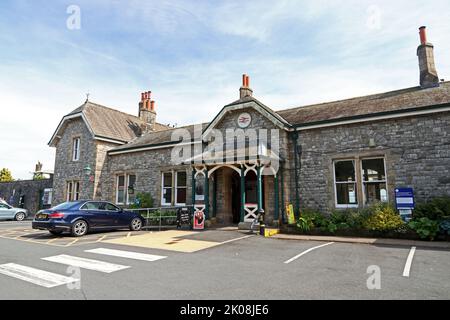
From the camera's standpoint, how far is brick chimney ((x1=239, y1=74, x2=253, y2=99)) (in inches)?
614

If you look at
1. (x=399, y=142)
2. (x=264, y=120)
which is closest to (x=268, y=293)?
(x=399, y=142)

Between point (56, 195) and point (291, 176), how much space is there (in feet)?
56.7

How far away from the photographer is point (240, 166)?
1245 cm

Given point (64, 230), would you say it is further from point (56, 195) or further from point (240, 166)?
point (56, 195)

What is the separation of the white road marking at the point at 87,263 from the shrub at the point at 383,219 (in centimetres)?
804

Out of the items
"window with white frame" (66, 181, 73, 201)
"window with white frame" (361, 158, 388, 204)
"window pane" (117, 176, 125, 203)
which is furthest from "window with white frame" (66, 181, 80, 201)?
"window with white frame" (361, 158, 388, 204)

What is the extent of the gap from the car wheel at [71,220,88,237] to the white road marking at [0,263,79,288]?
13.8ft

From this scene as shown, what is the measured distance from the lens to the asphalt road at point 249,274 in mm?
4469

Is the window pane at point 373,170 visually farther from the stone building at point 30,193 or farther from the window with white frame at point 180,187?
the stone building at point 30,193

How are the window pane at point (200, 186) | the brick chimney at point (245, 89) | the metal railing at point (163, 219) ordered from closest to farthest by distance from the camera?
the metal railing at point (163, 219), the window pane at point (200, 186), the brick chimney at point (245, 89)

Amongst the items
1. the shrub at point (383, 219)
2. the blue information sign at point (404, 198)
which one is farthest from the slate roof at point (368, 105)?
the shrub at point (383, 219)

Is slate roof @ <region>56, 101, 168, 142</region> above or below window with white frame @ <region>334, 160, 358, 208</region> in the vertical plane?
above

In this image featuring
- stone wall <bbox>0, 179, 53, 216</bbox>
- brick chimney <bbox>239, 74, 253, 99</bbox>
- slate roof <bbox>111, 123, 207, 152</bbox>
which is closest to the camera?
brick chimney <bbox>239, 74, 253, 99</bbox>

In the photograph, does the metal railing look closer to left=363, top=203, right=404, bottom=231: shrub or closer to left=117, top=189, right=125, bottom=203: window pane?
left=117, top=189, right=125, bottom=203: window pane
